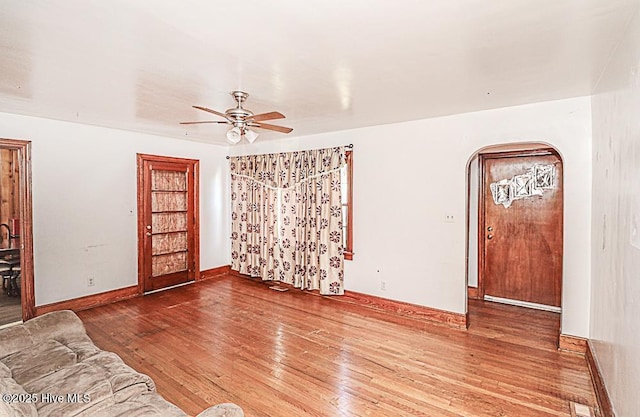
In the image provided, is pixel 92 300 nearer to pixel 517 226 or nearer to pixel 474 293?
pixel 474 293

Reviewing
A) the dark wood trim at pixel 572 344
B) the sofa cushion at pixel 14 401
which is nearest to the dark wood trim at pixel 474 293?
the dark wood trim at pixel 572 344

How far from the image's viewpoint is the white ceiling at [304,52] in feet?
5.93

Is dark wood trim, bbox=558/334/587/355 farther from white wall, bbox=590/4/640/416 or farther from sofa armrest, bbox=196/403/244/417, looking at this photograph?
sofa armrest, bbox=196/403/244/417

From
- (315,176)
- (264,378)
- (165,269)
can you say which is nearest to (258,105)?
(315,176)

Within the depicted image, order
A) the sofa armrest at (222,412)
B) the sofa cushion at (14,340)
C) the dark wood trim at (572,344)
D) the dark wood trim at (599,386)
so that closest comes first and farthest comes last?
the sofa armrest at (222,412) → the sofa cushion at (14,340) → the dark wood trim at (599,386) → the dark wood trim at (572,344)

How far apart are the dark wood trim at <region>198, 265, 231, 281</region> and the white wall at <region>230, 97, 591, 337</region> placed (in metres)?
2.72

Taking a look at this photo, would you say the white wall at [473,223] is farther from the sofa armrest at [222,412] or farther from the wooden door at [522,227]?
the sofa armrest at [222,412]

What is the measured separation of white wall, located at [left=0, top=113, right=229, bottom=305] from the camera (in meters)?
4.28

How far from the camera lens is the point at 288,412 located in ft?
8.11

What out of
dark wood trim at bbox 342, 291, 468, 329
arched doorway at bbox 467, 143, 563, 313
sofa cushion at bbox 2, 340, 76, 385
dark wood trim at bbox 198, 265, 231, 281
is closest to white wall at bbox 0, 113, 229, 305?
dark wood trim at bbox 198, 265, 231, 281

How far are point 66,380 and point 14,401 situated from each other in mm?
426

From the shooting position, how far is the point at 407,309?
4.48m

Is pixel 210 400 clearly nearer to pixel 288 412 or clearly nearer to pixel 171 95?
pixel 288 412

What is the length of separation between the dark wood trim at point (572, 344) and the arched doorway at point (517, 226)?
1.40 m
